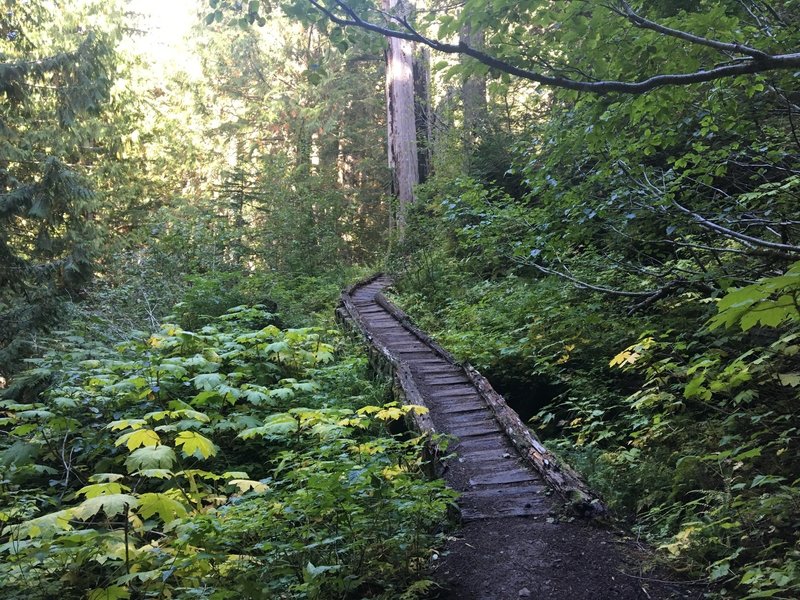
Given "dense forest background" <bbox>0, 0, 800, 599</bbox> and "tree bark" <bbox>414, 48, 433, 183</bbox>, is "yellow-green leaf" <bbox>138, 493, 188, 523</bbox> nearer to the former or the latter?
"dense forest background" <bbox>0, 0, 800, 599</bbox>

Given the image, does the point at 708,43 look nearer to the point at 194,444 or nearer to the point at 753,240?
the point at 753,240

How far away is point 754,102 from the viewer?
6309mm

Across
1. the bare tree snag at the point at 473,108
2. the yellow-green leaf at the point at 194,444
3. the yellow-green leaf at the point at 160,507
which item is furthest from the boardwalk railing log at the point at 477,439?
the bare tree snag at the point at 473,108

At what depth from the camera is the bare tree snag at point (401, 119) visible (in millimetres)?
19203

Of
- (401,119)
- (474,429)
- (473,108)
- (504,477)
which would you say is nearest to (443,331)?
(474,429)

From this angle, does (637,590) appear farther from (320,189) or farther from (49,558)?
(320,189)

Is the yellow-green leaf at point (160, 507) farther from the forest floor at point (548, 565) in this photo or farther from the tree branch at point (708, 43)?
the tree branch at point (708, 43)

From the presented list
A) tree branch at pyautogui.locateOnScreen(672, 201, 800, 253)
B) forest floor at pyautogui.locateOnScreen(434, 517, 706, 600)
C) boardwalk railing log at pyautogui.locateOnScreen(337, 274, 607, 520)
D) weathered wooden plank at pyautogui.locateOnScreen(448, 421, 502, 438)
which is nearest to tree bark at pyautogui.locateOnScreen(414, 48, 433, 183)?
boardwalk railing log at pyautogui.locateOnScreen(337, 274, 607, 520)

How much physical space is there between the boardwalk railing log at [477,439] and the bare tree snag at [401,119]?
11315 mm

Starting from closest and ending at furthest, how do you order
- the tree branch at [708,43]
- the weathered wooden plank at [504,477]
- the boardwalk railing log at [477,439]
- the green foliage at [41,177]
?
1. the tree branch at [708,43]
2. the boardwalk railing log at [477,439]
3. the weathered wooden plank at [504,477]
4. the green foliage at [41,177]

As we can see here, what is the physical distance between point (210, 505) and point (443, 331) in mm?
6035

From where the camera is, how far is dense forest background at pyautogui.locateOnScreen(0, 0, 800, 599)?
131 inches

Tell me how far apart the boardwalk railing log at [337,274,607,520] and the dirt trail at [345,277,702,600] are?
14 millimetres

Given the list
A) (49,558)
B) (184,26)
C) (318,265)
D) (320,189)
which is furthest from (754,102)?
(184,26)
